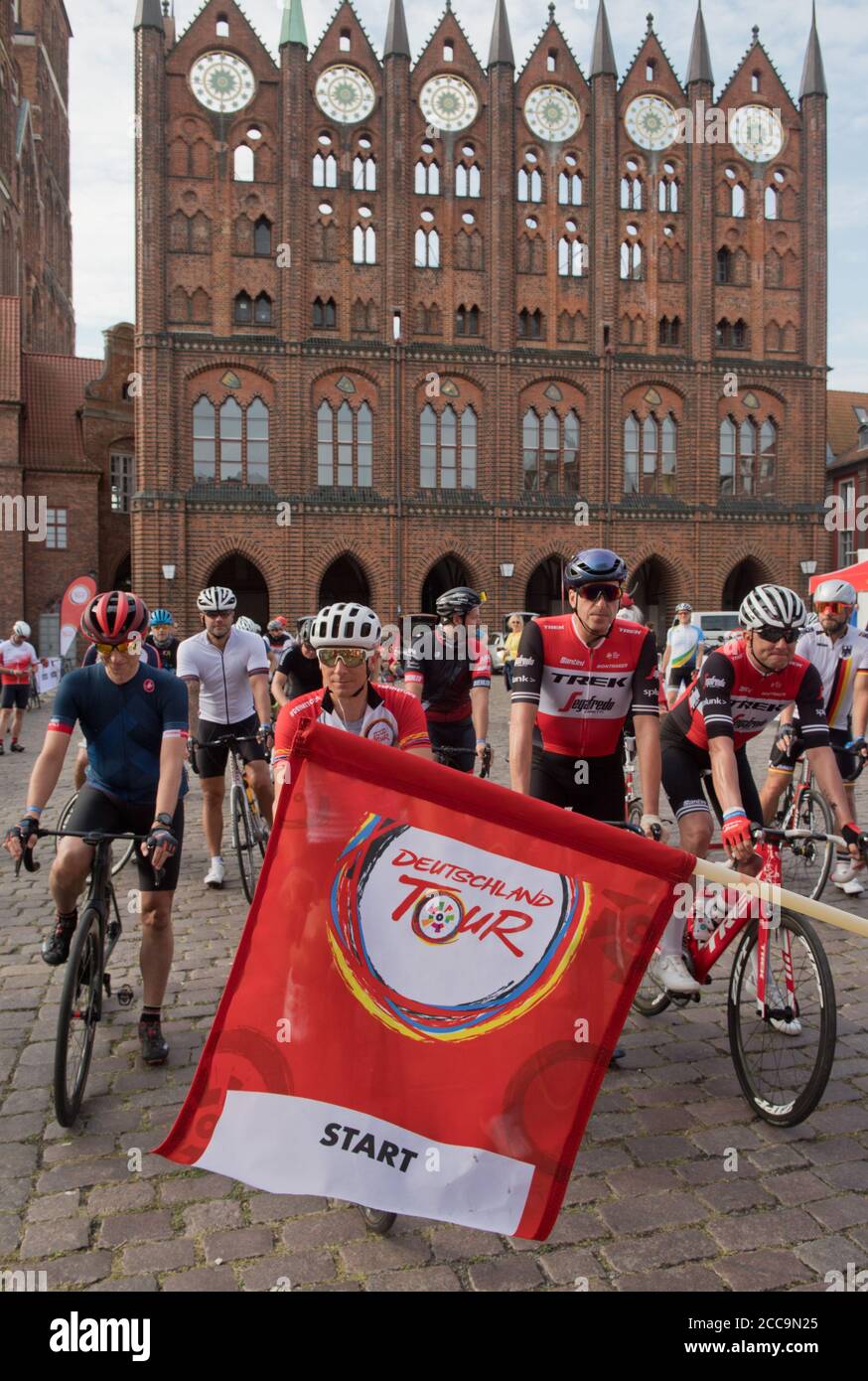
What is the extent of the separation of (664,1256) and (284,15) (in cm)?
4403

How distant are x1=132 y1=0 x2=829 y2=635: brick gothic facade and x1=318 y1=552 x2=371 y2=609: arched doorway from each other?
696 mm

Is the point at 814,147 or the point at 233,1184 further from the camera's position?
the point at 814,147

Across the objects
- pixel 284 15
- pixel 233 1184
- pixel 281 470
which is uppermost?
pixel 284 15

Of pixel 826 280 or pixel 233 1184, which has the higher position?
pixel 826 280

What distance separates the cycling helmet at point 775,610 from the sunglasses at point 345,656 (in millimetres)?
1775

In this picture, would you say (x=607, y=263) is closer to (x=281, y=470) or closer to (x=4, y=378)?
(x=281, y=470)

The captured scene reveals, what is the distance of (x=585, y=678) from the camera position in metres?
4.70

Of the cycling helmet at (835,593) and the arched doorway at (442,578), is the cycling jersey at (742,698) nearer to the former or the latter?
the cycling helmet at (835,593)

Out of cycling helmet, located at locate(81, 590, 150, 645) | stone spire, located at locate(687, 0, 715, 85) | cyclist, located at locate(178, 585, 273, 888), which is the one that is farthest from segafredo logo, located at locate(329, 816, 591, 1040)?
stone spire, located at locate(687, 0, 715, 85)

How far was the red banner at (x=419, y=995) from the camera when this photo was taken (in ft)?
9.15

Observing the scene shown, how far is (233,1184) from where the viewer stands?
11.4 ft

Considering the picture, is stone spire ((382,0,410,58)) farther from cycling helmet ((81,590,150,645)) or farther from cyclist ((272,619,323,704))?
cycling helmet ((81,590,150,645))

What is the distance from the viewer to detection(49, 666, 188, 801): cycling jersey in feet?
14.8

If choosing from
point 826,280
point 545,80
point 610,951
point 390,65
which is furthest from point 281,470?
point 610,951
